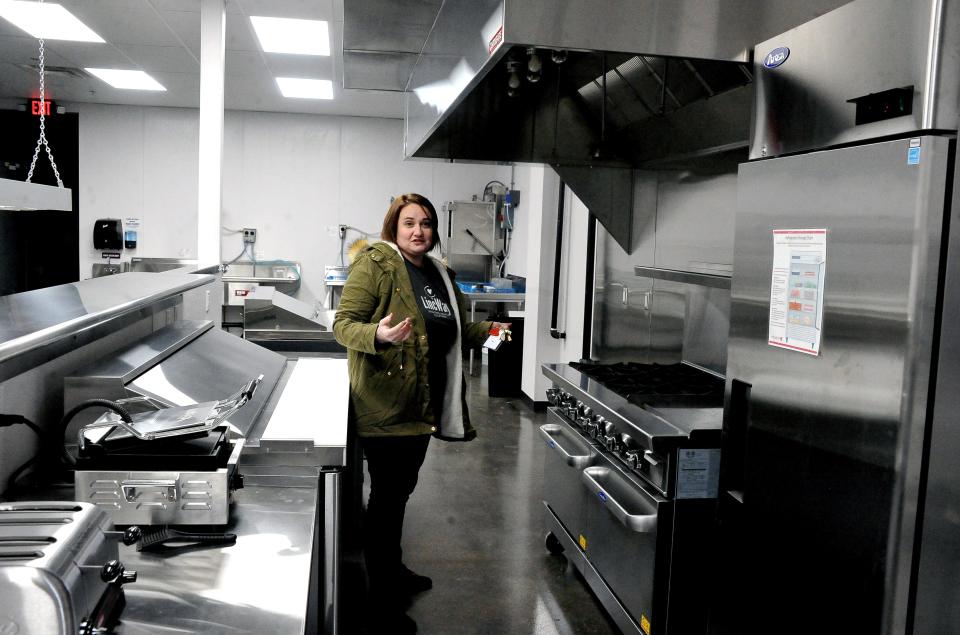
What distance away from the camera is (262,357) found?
3244 millimetres

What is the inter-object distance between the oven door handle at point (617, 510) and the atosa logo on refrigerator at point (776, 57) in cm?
129

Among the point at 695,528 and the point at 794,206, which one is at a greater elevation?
the point at 794,206

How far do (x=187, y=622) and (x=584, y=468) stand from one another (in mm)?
1804

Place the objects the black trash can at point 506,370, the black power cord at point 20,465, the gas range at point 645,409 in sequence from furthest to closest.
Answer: the black trash can at point 506,370 < the gas range at point 645,409 < the black power cord at point 20,465

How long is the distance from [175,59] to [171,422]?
5940mm

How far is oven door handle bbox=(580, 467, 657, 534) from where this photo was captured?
223cm

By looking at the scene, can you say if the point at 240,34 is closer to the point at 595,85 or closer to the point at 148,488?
the point at 595,85

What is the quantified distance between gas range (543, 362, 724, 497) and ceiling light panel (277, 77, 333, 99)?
5131mm

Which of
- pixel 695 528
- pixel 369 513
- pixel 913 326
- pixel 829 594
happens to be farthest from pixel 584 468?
pixel 913 326

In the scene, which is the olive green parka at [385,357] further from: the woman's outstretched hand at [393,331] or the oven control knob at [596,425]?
the oven control knob at [596,425]

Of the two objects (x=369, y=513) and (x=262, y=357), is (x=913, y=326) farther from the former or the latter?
(x=262, y=357)

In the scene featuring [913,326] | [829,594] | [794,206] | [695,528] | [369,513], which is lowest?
[369,513]

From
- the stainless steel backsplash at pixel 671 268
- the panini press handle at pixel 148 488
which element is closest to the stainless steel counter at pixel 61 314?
the panini press handle at pixel 148 488

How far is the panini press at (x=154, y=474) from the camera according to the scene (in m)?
1.49
